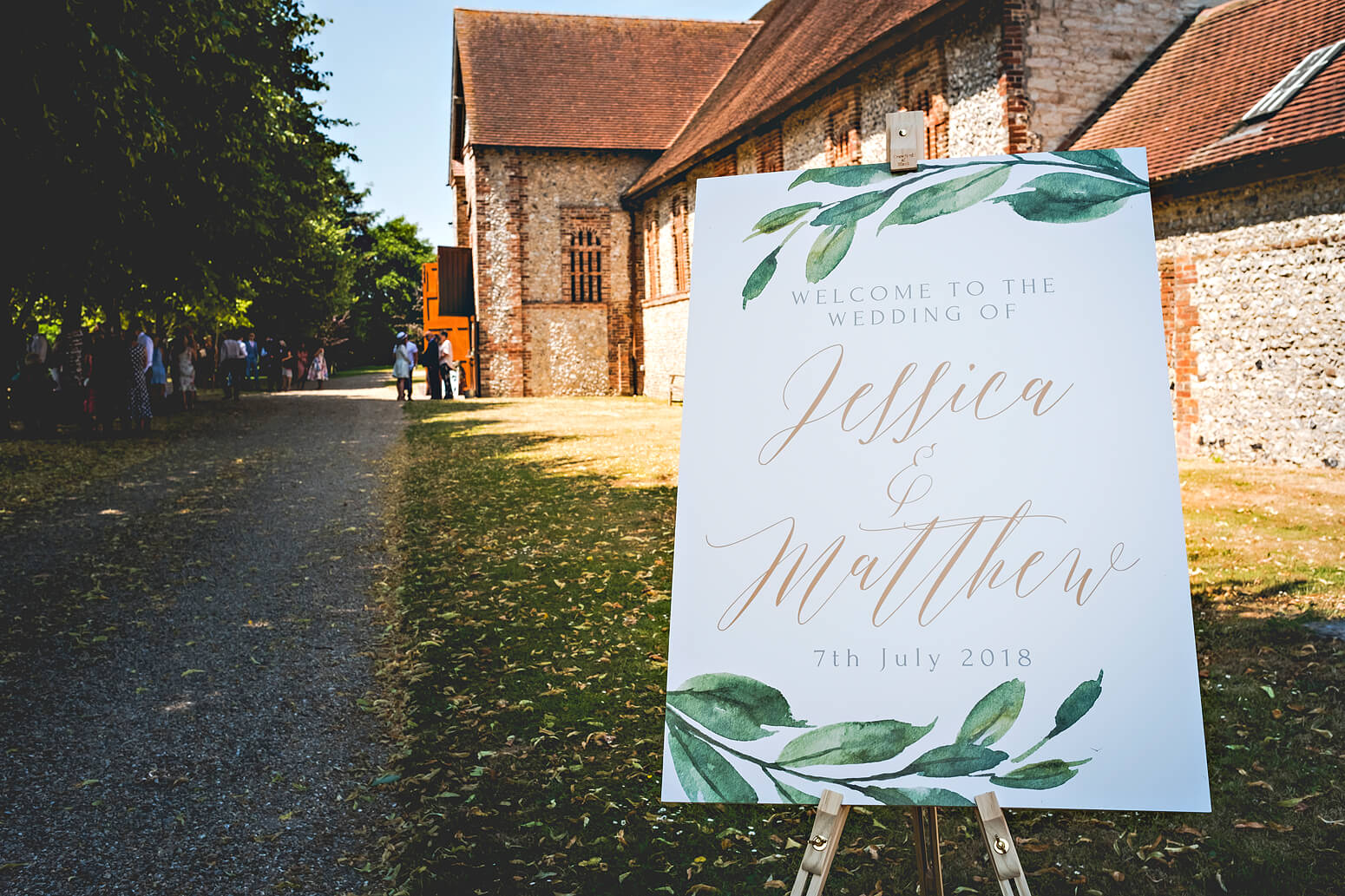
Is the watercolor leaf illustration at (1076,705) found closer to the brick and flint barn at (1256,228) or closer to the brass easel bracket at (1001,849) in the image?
the brass easel bracket at (1001,849)

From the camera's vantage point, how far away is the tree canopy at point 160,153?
7824 mm

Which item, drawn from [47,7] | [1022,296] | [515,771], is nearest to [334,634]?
[515,771]

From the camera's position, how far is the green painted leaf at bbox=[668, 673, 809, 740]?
2295mm

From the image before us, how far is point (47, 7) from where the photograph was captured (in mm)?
7359

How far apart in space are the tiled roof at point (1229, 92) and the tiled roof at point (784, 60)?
10.9ft

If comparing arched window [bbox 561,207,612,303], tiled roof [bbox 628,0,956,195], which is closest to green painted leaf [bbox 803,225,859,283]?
tiled roof [bbox 628,0,956,195]

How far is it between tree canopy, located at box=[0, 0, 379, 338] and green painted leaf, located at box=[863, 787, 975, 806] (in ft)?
26.3

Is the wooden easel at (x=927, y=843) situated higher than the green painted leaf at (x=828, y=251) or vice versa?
the green painted leaf at (x=828, y=251)

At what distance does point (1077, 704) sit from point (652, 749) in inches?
95.7

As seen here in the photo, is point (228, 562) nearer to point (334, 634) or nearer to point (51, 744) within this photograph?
point (334, 634)

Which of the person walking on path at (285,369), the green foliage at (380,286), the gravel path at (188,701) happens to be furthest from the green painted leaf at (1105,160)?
the green foliage at (380,286)

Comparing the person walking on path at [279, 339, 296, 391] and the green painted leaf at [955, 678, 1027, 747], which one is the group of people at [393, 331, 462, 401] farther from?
the green painted leaf at [955, 678, 1027, 747]

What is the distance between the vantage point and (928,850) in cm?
240

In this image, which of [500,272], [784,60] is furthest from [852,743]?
[500,272]
